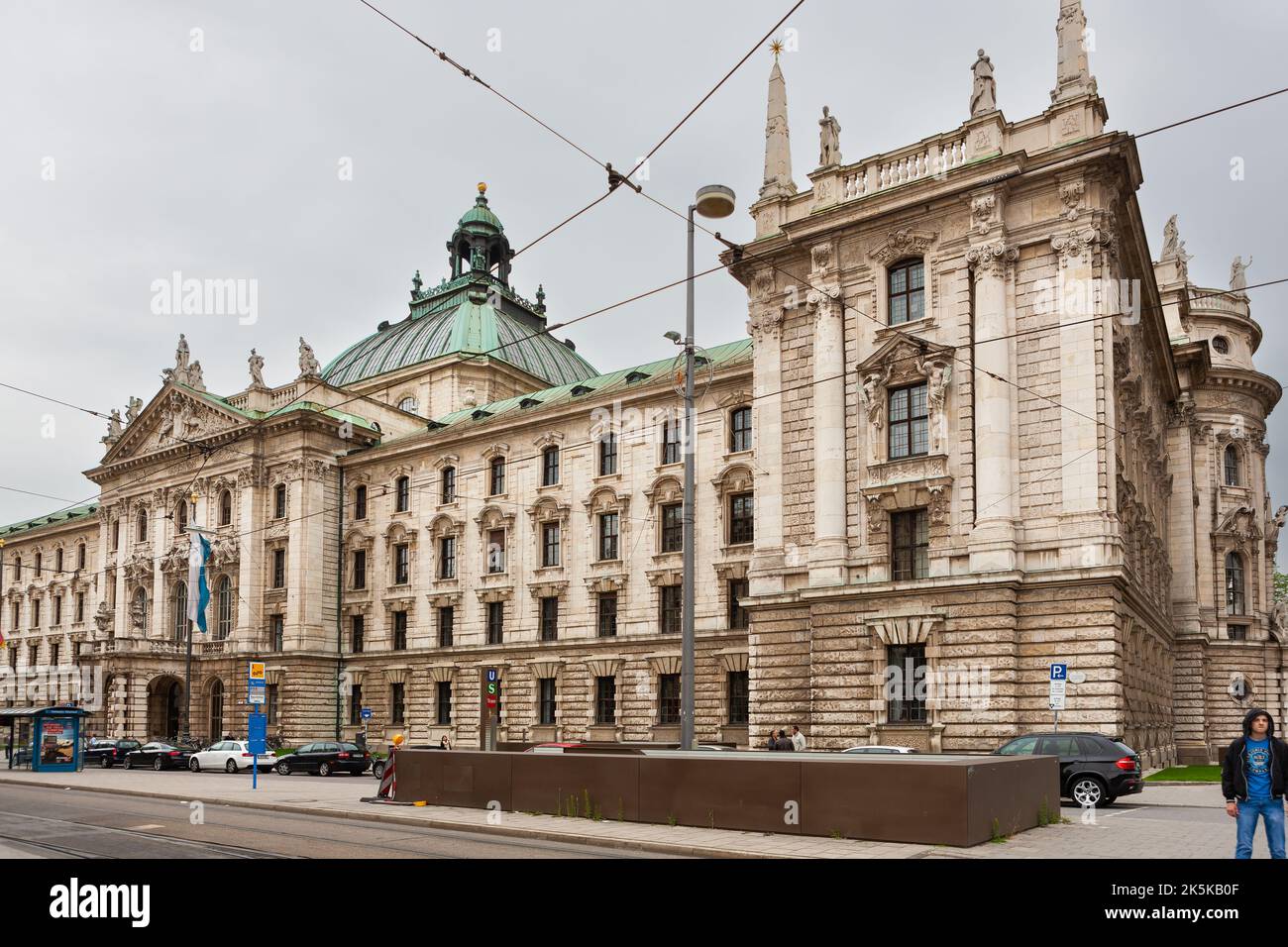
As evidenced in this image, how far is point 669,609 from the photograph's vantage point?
48.0 meters

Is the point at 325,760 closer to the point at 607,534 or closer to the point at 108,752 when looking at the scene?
the point at 607,534

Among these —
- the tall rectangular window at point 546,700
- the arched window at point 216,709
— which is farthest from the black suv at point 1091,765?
the arched window at point 216,709

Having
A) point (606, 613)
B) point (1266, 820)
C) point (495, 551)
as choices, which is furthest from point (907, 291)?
point (495, 551)

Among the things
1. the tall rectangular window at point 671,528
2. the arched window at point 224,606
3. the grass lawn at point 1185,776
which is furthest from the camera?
the arched window at point 224,606

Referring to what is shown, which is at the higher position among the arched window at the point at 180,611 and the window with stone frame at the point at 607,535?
the window with stone frame at the point at 607,535

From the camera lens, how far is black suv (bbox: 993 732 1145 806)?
80.0 ft

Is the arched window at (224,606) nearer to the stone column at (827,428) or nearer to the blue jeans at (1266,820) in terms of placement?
the stone column at (827,428)

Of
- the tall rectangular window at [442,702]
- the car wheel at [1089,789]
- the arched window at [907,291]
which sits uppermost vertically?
the arched window at [907,291]

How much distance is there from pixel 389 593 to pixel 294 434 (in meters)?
9.83

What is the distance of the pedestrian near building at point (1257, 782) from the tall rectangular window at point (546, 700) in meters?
40.5

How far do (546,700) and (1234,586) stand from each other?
32.5 meters

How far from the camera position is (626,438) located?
50.4 m

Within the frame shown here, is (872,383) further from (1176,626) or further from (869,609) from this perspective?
(1176,626)

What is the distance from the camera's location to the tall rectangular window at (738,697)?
44.4m
